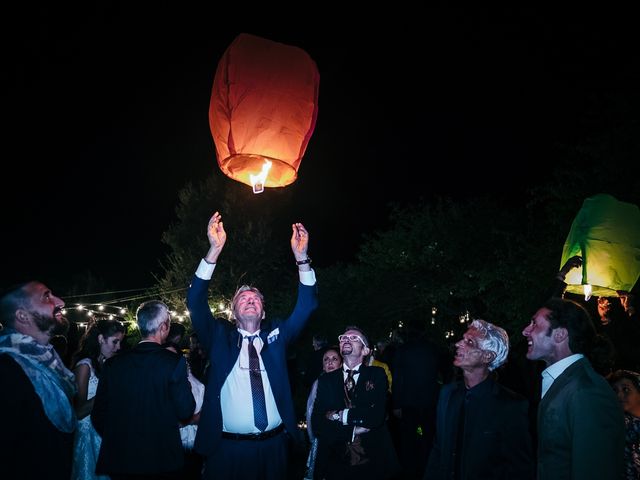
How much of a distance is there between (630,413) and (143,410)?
3.77 meters

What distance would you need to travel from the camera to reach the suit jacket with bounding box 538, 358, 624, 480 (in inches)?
88.0

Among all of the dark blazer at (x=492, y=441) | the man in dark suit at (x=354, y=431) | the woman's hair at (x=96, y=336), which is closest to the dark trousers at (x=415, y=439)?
the man in dark suit at (x=354, y=431)

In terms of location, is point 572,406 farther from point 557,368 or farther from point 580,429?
point 557,368

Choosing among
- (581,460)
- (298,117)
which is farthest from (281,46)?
(581,460)

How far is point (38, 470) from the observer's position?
255cm

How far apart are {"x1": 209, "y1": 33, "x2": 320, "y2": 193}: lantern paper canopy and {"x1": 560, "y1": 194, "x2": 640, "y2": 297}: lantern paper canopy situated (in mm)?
3343

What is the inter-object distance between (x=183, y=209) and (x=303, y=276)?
2639 cm

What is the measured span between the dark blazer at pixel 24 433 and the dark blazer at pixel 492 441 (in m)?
2.46

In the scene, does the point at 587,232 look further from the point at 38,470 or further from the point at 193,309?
the point at 38,470

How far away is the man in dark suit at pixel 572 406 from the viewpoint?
88.6 inches

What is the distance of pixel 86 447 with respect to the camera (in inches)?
169

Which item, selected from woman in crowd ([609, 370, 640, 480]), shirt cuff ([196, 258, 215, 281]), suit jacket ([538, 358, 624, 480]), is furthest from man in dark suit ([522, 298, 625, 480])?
shirt cuff ([196, 258, 215, 281])

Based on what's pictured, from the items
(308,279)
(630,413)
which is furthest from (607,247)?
(308,279)

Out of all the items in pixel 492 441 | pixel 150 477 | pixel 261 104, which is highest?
pixel 261 104
